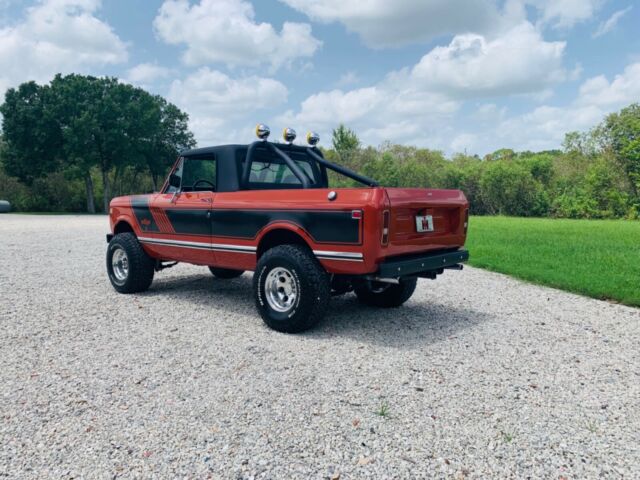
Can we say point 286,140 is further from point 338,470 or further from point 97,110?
point 97,110

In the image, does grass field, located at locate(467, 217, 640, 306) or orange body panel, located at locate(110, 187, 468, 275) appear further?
grass field, located at locate(467, 217, 640, 306)

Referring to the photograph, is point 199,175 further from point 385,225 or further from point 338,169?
point 385,225

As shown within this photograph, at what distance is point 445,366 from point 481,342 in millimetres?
832

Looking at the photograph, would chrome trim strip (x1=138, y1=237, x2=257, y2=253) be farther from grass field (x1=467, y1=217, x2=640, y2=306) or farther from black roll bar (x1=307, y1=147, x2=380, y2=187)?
grass field (x1=467, y1=217, x2=640, y2=306)

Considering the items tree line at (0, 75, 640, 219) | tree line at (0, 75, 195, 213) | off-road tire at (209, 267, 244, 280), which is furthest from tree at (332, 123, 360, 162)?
off-road tire at (209, 267, 244, 280)

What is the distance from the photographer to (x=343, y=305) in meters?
6.04

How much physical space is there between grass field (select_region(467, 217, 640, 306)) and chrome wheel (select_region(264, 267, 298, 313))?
4432 millimetres

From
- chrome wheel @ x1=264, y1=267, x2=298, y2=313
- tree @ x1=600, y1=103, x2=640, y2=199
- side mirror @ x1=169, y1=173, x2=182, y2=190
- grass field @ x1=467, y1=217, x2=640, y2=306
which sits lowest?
grass field @ x1=467, y1=217, x2=640, y2=306

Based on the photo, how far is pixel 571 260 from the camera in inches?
369

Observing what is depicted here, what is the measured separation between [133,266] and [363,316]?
324 cm

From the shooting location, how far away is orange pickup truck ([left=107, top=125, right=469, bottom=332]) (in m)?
4.23

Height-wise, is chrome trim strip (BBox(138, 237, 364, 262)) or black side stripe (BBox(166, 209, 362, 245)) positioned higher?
black side stripe (BBox(166, 209, 362, 245))

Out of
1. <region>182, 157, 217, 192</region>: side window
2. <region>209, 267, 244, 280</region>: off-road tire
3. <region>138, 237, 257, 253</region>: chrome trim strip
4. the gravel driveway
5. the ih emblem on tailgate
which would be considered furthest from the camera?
<region>209, 267, 244, 280</region>: off-road tire

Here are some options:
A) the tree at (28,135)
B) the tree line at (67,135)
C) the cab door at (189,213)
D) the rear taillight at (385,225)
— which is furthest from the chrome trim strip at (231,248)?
the tree at (28,135)
